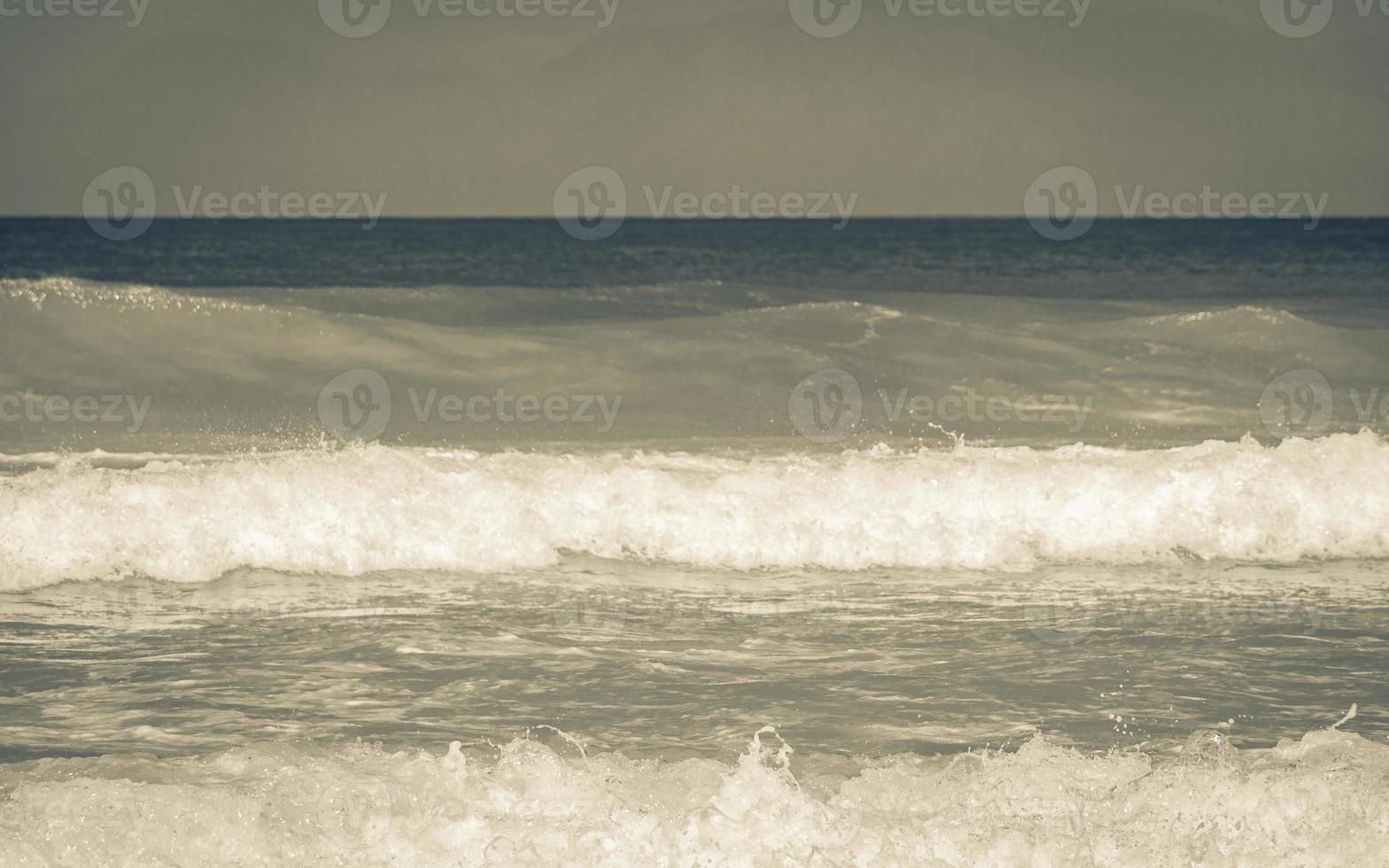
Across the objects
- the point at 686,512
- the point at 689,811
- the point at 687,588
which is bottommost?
the point at 689,811

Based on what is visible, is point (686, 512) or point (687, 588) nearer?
point (687, 588)

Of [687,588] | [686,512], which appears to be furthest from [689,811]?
[686,512]

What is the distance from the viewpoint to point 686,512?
6645mm

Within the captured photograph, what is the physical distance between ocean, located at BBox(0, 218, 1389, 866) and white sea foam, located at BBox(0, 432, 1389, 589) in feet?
0.07

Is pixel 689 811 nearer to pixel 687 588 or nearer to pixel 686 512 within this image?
pixel 687 588

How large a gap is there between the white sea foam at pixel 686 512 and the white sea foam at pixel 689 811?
265 centimetres

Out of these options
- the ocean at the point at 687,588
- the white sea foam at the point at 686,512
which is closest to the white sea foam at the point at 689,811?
the ocean at the point at 687,588

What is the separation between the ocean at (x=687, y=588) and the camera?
3455 millimetres

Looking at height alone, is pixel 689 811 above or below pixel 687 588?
below

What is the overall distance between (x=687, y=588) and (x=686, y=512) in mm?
768

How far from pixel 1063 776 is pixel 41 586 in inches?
184

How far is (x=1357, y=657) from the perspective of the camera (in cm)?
488

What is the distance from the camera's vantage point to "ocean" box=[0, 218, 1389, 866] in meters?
3.46

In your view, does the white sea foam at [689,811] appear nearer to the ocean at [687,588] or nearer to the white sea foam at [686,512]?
the ocean at [687,588]
